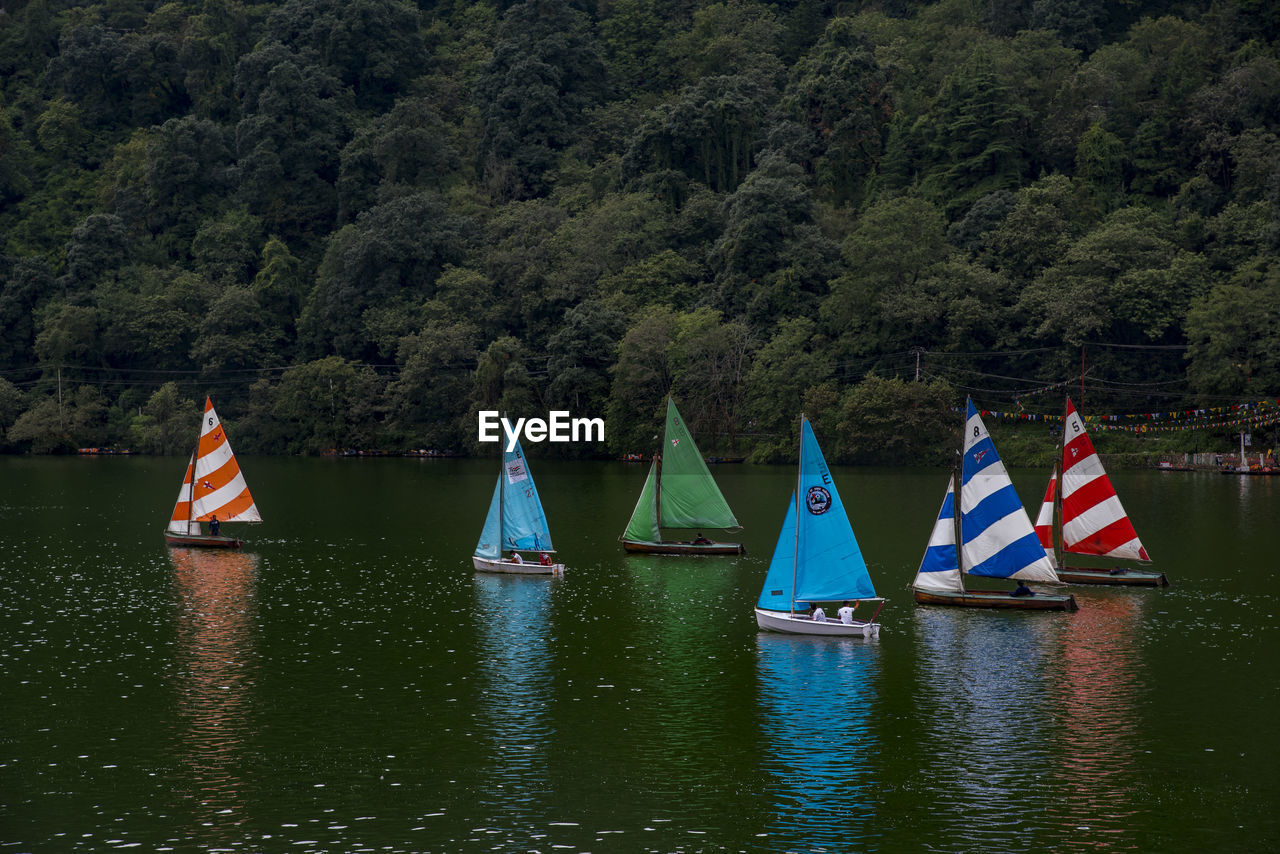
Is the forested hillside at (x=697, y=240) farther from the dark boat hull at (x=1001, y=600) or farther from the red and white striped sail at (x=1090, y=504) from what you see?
the dark boat hull at (x=1001, y=600)

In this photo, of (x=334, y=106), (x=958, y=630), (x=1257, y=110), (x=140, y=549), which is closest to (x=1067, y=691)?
(x=958, y=630)

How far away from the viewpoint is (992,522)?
53.4 metres

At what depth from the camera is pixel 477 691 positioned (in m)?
41.2

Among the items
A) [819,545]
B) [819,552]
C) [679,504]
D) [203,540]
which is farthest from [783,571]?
[203,540]

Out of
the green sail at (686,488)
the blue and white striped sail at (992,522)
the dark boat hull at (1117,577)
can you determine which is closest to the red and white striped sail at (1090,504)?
the dark boat hull at (1117,577)

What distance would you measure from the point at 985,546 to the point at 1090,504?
9.15 meters

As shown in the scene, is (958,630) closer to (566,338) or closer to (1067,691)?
(1067,691)

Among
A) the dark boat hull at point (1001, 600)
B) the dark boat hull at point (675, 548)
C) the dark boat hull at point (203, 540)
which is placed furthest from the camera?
the dark boat hull at point (203, 540)

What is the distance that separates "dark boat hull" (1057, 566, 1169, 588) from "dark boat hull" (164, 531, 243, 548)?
4191cm

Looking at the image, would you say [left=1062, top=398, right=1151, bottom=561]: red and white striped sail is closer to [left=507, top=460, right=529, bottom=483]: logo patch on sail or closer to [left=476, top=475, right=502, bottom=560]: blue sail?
[left=507, top=460, right=529, bottom=483]: logo patch on sail

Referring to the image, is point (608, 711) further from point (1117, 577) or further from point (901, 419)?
point (901, 419)

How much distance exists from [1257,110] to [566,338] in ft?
237

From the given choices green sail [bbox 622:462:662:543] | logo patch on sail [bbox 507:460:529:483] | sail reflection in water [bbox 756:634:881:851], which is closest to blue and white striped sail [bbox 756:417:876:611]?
sail reflection in water [bbox 756:634:881:851]

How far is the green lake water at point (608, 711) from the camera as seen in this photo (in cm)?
2964
